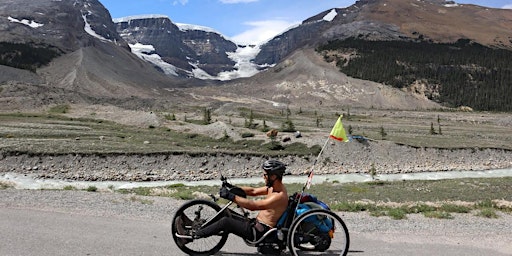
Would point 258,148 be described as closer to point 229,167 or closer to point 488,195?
point 229,167

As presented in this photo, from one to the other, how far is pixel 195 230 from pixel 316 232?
244 centimetres

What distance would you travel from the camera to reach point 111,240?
9.30 m

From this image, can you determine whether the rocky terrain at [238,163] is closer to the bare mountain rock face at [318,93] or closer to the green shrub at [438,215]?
the green shrub at [438,215]

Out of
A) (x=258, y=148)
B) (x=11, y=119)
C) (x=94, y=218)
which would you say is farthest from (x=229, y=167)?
(x=11, y=119)

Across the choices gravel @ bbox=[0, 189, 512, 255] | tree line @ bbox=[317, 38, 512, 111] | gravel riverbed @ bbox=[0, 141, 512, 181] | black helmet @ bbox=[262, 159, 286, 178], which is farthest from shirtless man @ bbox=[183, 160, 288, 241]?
tree line @ bbox=[317, 38, 512, 111]

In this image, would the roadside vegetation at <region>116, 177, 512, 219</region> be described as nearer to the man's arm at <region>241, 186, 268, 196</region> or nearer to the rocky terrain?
the man's arm at <region>241, 186, 268, 196</region>

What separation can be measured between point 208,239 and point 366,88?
546ft

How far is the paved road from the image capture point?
8.72 metres

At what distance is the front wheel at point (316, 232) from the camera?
8.55m

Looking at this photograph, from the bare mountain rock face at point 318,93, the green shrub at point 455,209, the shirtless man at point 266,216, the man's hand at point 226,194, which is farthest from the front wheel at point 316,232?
the bare mountain rock face at point 318,93

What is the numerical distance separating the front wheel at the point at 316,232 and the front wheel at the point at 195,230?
1438 mm

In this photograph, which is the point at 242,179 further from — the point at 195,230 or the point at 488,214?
the point at 195,230

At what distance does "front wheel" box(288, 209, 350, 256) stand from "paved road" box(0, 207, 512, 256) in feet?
2.80

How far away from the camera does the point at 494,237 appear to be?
1120 cm
